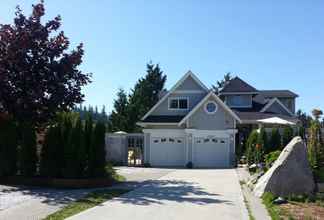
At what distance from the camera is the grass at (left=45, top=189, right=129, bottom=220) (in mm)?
10703

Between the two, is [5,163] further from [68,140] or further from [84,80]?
[84,80]

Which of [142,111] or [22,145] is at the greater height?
[142,111]

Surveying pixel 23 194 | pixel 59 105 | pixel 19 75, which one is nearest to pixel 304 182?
pixel 23 194

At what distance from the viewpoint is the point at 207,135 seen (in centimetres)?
3130

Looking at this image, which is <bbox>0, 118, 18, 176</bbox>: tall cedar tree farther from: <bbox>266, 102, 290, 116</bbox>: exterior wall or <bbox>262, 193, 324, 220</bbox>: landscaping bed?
<bbox>266, 102, 290, 116</bbox>: exterior wall

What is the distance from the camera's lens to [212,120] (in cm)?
3144

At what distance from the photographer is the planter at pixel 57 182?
16.9 m

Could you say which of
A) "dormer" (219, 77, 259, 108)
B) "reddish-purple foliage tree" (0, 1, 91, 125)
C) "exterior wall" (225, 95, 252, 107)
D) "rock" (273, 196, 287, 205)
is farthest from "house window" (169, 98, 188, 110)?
"rock" (273, 196, 287, 205)

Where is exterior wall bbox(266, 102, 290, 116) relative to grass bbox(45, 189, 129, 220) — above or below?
above

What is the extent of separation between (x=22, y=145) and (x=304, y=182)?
1077 cm

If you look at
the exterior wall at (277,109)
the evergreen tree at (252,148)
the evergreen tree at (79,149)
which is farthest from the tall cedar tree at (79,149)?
the exterior wall at (277,109)

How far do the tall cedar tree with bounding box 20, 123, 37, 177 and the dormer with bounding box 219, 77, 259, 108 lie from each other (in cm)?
2356

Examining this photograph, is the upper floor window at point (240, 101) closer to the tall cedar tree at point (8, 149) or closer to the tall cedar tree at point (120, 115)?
the tall cedar tree at point (120, 115)

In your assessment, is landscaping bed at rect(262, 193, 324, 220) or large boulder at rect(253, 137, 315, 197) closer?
landscaping bed at rect(262, 193, 324, 220)
